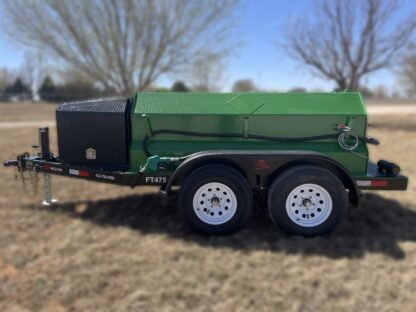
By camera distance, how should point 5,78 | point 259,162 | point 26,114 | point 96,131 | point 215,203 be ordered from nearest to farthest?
1. point 259,162
2. point 215,203
3. point 96,131
4. point 26,114
5. point 5,78

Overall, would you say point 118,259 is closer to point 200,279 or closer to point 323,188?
point 200,279

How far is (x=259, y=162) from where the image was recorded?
3.56 m

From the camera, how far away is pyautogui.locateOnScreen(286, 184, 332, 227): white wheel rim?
3570 mm

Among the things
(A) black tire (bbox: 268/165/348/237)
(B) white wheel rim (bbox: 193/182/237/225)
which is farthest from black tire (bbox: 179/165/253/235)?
(A) black tire (bbox: 268/165/348/237)

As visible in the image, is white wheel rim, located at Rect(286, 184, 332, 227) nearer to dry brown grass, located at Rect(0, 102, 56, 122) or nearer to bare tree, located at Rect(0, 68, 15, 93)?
dry brown grass, located at Rect(0, 102, 56, 122)

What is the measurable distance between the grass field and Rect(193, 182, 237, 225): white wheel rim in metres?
0.19

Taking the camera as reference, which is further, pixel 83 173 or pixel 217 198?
pixel 83 173

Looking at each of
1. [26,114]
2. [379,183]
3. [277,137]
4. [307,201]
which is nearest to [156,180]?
[277,137]

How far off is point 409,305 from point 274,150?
168 centimetres

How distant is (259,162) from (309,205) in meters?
0.62

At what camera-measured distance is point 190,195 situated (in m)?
3.60

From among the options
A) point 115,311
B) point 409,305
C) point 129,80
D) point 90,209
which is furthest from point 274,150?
point 129,80

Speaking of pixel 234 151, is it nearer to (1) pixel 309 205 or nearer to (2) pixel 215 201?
(2) pixel 215 201

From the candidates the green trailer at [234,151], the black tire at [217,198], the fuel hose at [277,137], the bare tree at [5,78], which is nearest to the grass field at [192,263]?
the black tire at [217,198]
